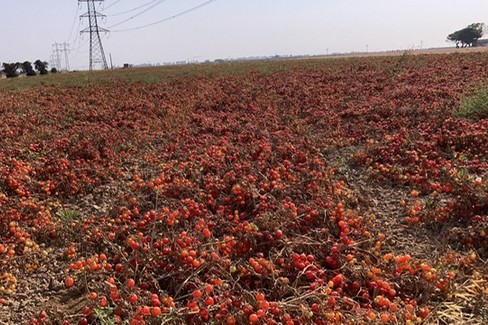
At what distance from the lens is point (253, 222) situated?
430 cm

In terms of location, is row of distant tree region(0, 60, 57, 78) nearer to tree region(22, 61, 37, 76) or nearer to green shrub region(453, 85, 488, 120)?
tree region(22, 61, 37, 76)

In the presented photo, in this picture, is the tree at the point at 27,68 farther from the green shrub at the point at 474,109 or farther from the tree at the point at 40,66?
the green shrub at the point at 474,109

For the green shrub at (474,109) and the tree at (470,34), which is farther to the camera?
the tree at (470,34)

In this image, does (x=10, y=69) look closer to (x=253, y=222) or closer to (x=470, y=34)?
(x=253, y=222)

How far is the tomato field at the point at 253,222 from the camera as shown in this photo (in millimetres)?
3051

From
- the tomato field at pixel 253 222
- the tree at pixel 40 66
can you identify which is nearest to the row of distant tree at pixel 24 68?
the tree at pixel 40 66

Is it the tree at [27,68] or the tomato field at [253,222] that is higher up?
the tree at [27,68]

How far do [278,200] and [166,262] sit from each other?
180cm

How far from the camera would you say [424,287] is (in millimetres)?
3082

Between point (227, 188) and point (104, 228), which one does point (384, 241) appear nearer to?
point (227, 188)

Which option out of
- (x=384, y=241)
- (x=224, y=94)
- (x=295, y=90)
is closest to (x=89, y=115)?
(x=224, y=94)

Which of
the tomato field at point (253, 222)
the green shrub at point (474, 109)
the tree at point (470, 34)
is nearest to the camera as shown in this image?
the tomato field at point (253, 222)

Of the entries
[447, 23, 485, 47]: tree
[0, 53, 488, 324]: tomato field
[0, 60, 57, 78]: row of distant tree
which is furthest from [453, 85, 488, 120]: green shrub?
[447, 23, 485, 47]: tree

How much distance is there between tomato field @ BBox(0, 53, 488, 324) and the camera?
305 cm
